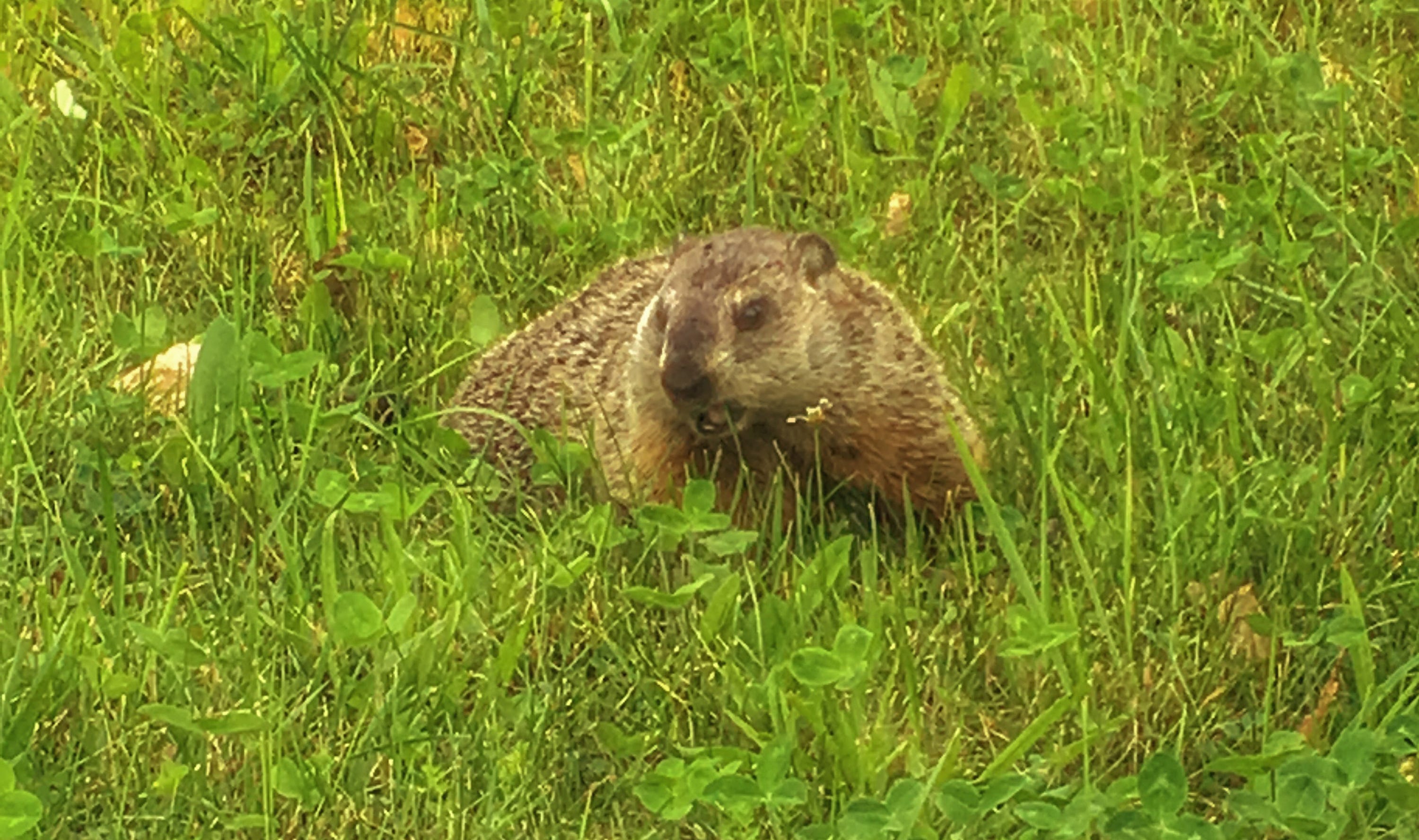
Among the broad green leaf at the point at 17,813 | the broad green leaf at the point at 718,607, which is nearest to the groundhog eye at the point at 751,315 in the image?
the broad green leaf at the point at 718,607

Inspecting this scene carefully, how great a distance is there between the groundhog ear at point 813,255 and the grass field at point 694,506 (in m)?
0.42

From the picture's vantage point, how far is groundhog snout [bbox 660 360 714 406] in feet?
12.0

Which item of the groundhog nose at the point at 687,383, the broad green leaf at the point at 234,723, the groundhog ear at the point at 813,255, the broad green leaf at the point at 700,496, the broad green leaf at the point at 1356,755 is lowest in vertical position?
the broad green leaf at the point at 234,723

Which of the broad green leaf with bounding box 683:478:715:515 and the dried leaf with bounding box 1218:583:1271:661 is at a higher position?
the broad green leaf with bounding box 683:478:715:515

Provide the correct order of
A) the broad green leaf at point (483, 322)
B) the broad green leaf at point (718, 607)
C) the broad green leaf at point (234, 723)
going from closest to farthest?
the broad green leaf at point (234, 723)
the broad green leaf at point (718, 607)
the broad green leaf at point (483, 322)

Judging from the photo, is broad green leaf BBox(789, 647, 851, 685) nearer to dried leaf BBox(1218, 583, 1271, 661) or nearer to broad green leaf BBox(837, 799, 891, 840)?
broad green leaf BBox(837, 799, 891, 840)

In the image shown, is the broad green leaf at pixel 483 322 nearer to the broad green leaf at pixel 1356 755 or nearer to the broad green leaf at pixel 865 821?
the broad green leaf at pixel 865 821

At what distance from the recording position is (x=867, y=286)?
165 inches

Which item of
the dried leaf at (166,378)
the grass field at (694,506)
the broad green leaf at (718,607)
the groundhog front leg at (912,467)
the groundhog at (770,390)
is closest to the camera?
the grass field at (694,506)

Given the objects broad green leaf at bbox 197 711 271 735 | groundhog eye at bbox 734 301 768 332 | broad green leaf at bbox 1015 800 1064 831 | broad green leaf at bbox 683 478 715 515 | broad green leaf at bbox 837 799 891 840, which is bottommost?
broad green leaf at bbox 197 711 271 735

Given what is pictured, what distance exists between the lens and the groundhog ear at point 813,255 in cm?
404

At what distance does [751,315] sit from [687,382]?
0.81ft

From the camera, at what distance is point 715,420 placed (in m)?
3.75

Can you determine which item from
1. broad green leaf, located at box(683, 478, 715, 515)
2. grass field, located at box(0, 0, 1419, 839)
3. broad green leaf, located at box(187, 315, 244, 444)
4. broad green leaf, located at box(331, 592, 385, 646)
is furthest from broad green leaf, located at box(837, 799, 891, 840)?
broad green leaf, located at box(187, 315, 244, 444)
